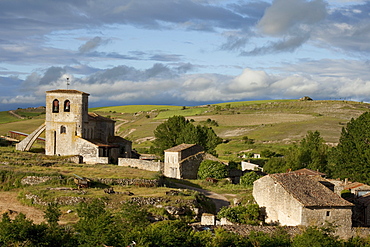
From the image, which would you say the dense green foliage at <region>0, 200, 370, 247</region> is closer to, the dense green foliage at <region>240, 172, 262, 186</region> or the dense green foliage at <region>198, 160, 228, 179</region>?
the dense green foliage at <region>240, 172, 262, 186</region>

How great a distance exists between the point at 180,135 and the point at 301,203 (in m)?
34.6

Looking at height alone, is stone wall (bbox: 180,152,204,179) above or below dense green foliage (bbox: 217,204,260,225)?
above

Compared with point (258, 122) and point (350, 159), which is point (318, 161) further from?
point (258, 122)

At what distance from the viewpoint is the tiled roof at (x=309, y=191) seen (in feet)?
101

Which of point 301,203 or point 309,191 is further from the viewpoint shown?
point 309,191

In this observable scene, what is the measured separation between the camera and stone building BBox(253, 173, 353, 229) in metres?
30.4

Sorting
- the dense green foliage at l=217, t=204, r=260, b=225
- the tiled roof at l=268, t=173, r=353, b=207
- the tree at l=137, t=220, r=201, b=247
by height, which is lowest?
the dense green foliage at l=217, t=204, r=260, b=225

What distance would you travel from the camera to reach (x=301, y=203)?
30.3 meters

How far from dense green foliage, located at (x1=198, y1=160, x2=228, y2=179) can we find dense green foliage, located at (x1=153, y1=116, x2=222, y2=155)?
10.0 meters


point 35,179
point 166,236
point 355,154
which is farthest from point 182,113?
point 166,236

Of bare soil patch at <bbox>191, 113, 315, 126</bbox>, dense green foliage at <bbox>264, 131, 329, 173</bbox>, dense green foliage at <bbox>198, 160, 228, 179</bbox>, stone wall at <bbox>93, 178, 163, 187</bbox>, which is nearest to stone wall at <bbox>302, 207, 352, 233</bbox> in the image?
stone wall at <bbox>93, 178, 163, 187</bbox>

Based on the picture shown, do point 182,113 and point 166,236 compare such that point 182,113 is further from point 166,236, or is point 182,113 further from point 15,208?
point 166,236

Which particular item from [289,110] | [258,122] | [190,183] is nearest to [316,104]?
[289,110]

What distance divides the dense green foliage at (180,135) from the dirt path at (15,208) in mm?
28845
